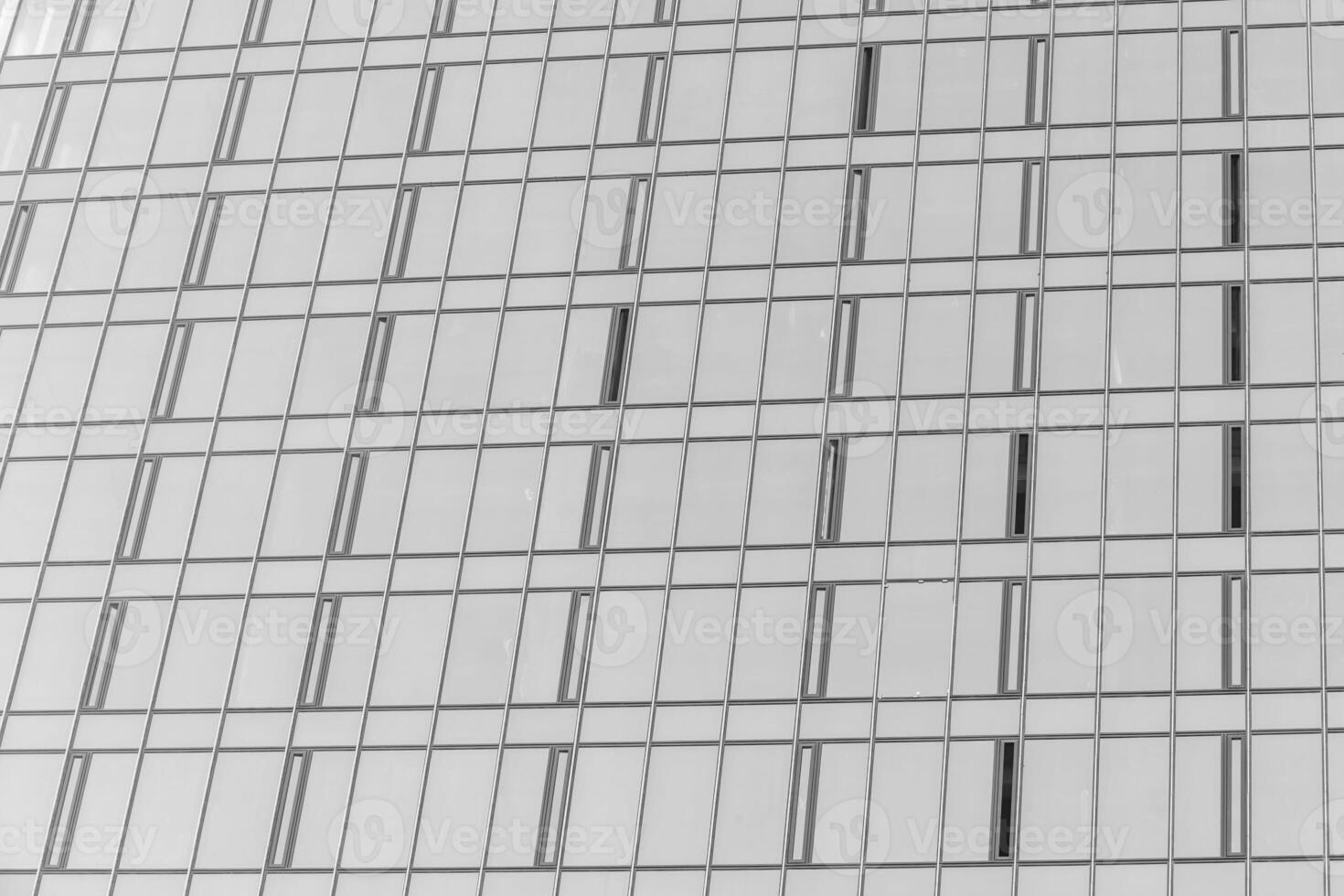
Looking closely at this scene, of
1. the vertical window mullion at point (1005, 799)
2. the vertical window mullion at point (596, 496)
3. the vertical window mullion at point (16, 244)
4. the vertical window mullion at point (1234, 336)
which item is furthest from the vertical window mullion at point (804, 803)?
the vertical window mullion at point (16, 244)

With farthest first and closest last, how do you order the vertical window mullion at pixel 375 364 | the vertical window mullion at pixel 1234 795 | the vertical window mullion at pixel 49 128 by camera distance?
the vertical window mullion at pixel 49 128, the vertical window mullion at pixel 375 364, the vertical window mullion at pixel 1234 795

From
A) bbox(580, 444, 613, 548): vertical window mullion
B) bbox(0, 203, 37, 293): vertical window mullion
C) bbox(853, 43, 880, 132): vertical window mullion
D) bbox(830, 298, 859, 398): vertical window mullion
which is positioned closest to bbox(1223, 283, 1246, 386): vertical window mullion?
bbox(830, 298, 859, 398): vertical window mullion

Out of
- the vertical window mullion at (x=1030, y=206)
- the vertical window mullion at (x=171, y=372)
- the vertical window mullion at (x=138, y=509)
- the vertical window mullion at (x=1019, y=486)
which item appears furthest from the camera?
the vertical window mullion at (x=171, y=372)

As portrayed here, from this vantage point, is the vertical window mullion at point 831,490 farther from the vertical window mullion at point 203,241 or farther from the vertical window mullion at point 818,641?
the vertical window mullion at point 203,241

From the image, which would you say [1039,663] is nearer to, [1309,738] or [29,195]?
[1309,738]

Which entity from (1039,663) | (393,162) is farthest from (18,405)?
(1039,663)

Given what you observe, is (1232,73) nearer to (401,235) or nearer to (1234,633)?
(1234,633)

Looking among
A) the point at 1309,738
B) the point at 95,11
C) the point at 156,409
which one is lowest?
the point at 1309,738

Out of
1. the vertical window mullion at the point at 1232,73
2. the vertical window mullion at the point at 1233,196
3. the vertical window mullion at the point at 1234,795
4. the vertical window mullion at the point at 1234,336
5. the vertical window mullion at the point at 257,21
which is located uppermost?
the vertical window mullion at the point at 257,21

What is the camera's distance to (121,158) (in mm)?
51094

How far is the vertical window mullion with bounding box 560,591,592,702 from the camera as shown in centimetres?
4225

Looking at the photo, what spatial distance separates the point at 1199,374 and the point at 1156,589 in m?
4.74

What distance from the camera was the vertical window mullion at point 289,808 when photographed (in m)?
41.7

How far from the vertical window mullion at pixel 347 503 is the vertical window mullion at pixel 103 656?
4.63 metres
